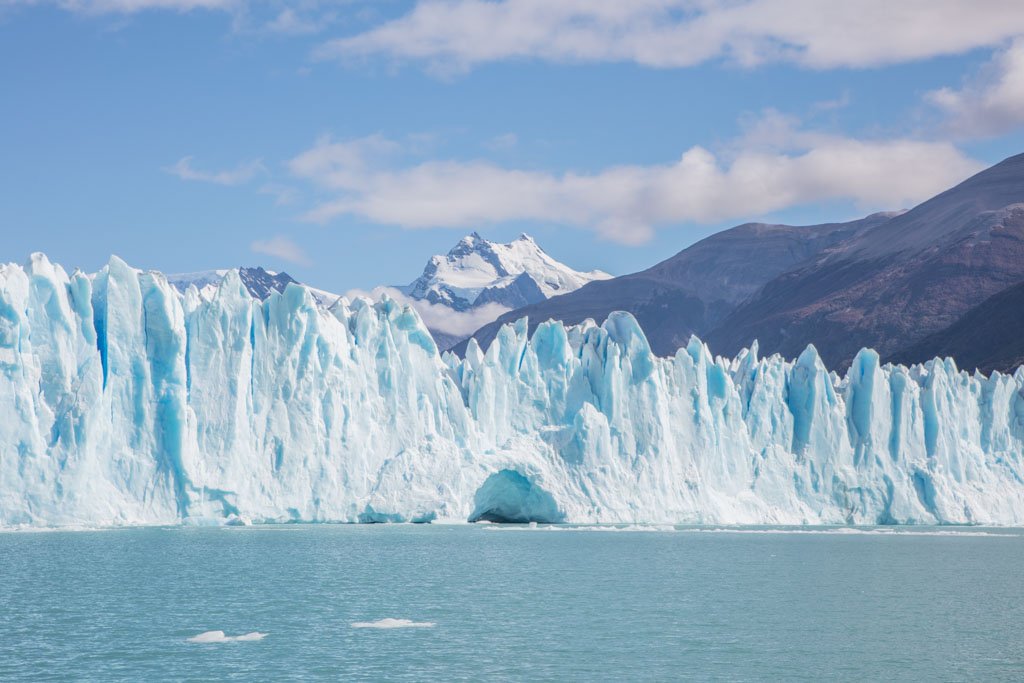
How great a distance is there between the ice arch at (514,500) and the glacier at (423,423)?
0.13 metres

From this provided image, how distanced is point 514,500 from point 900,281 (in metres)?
114

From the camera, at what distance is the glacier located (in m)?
44.5

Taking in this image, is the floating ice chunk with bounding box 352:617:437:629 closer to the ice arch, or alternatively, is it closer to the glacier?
the glacier

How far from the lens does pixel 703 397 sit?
57562mm

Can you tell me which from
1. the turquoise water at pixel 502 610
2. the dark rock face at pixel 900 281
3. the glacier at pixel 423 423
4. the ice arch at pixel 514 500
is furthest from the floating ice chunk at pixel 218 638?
the dark rock face at pixel 900 281

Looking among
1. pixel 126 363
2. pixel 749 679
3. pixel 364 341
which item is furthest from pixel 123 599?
pixel 364 341

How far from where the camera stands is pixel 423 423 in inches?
2062

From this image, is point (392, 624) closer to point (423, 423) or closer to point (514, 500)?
point (423, 423)

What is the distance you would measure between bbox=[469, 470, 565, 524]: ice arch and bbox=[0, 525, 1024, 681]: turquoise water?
25.5 ft

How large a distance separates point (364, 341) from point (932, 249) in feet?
405

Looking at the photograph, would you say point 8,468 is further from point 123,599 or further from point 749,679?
point 749,679

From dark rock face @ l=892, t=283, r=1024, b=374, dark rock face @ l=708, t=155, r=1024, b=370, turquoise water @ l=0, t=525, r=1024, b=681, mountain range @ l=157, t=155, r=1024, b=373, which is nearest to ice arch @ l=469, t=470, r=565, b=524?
turquoise water @ l=0, t=525, r=1024, b=681

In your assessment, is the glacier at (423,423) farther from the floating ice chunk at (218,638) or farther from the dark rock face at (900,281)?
the dark rock face at (900,281)

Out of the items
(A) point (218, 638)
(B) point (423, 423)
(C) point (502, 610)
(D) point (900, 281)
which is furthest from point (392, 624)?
(D) point (900, 281)
